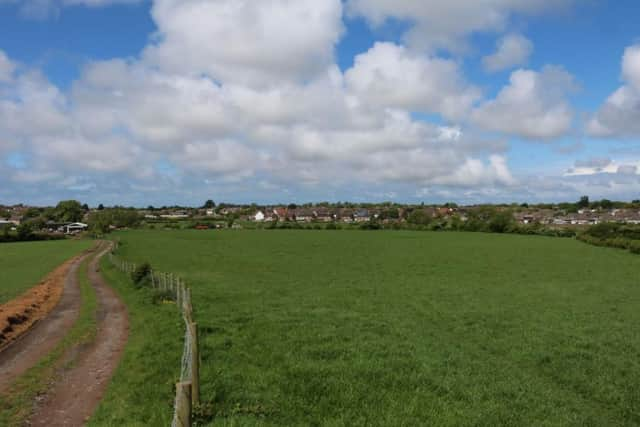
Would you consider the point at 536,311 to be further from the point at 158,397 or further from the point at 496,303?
the point at 158,397

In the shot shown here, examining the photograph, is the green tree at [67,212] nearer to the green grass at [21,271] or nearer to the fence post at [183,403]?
the green grass at [21,271]

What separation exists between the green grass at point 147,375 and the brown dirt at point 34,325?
2.90 m

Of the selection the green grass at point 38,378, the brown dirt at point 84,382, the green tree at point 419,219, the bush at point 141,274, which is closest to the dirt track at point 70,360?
the brown dirt at point 84,382

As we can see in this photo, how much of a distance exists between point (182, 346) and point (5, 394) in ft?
14.9

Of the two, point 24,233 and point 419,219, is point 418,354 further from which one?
point 419,219

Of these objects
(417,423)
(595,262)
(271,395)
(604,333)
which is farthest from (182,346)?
(595,262)

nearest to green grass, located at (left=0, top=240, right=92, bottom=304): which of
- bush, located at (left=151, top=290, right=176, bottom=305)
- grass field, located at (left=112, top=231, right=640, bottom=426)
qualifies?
bush, located at (left=151, top=290, right=176, bottom=305)

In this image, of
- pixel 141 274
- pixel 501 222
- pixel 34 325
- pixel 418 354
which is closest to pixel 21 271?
pixel 141 274

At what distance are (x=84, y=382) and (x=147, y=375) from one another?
190 cm

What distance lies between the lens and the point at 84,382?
11.5m

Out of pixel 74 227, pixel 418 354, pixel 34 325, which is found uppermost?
pixel 74 227

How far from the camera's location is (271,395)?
948cm

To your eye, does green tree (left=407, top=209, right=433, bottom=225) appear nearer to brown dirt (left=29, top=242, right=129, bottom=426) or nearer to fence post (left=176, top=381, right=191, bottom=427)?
brown dirt (left=29, top=242, right=129, bottom=426)

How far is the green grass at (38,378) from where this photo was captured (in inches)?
381
